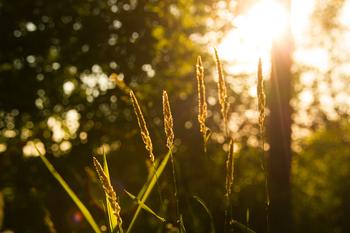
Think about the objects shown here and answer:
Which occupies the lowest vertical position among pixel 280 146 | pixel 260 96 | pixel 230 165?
pixel 280 146

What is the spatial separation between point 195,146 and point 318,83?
17030mm

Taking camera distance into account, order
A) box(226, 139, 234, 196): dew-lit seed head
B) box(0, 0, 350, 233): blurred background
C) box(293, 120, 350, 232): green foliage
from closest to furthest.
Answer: box(226, 139, 234, 196): dew-lit seed head → box(0, 0, 350, 233): blurred background → box(293, 120, 350, 232): green foliage

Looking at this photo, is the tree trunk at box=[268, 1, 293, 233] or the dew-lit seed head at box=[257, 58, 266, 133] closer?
the dew-lit seed head at box=[257, 58, 266, 133]

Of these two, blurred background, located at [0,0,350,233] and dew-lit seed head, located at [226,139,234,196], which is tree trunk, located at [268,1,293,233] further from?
dew-lit seed head, located at [226,139,234,196]

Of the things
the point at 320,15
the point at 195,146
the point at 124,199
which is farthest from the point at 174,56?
the point at 320,15

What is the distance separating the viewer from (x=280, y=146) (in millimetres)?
8805

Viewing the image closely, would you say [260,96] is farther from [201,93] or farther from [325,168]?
[325,168]

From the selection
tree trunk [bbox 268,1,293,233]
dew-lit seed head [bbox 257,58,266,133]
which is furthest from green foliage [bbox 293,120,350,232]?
dew-lit seed head [bbox 257,58,266,133]

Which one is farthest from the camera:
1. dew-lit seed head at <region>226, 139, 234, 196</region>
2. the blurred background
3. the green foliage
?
the green foliage

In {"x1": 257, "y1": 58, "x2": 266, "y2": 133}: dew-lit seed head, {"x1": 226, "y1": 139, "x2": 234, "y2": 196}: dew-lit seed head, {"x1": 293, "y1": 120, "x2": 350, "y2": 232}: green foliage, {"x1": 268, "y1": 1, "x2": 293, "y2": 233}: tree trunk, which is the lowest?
{"x1": 293, "y1": 120, "x2": 350, "y2": 232}: green foliage

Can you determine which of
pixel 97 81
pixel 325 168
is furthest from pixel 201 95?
pixel 325 168

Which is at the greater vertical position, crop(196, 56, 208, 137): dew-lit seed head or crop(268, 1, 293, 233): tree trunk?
crop(196, 56, 208, 137): dew-lit seed head

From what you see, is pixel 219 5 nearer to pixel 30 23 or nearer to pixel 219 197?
pixel 30 23

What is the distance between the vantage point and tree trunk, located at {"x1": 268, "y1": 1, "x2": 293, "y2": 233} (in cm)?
854
